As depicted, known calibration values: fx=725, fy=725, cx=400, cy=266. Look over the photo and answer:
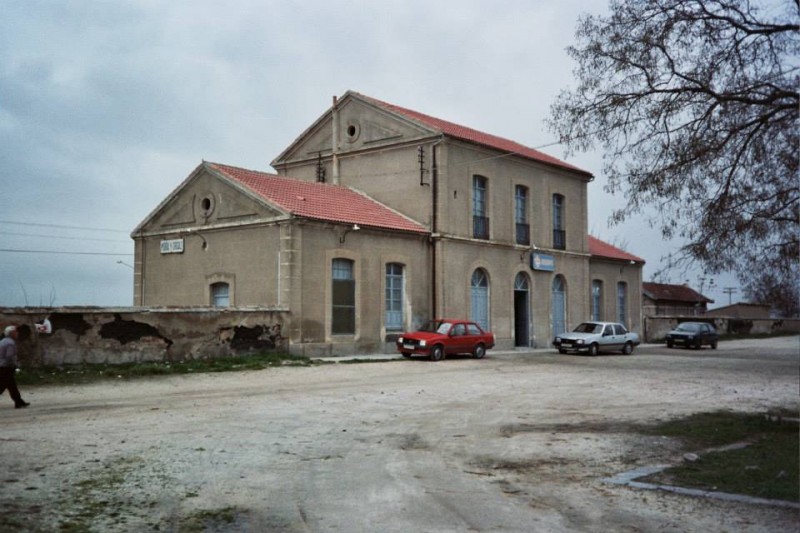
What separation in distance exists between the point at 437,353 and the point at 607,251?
19869 millimetres

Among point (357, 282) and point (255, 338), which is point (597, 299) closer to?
point (357, 282)

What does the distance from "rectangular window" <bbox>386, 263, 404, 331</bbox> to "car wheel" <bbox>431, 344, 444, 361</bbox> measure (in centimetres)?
293

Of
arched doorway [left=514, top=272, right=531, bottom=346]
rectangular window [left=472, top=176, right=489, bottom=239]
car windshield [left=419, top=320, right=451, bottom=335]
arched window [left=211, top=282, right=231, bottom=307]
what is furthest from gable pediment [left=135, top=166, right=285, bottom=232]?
arched doorway [left=514, top=272, right=531, bottom=346]

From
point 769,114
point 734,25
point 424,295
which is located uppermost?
point 734,25

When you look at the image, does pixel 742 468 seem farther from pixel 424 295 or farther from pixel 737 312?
pixel 737 312

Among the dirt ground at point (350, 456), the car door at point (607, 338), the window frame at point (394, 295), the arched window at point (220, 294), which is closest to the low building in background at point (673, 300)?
the car door at point (607, 338)

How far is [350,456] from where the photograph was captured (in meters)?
8.72

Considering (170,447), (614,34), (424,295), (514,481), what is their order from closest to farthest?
(514,481) → (170,447) → (614,34) → (424,295)

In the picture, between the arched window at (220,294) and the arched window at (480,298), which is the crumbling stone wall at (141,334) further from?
the arched window at (480,298)

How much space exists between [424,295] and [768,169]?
18.7m

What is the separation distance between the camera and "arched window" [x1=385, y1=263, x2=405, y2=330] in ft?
88.7

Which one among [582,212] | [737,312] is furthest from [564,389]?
[737,312]

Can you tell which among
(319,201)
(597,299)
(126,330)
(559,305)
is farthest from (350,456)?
(597,299)

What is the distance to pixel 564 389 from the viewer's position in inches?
652
